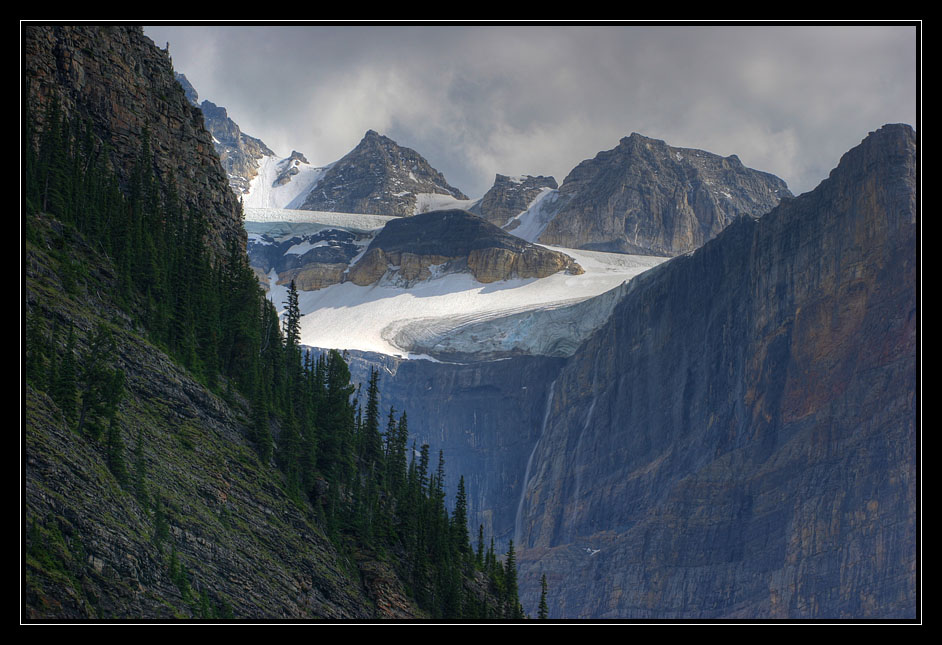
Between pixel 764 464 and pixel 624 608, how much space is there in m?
30.1

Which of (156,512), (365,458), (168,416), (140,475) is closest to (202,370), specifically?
(168,416)

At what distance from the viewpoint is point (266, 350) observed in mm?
88000

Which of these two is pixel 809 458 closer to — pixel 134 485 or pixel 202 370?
pixel 202 370

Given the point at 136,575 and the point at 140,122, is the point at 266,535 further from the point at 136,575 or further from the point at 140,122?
the point at 140,122

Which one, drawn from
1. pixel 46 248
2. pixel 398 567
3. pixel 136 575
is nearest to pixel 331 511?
pixel 398 567

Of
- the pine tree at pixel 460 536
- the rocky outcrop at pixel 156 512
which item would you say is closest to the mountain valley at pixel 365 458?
the rocky outcrop at pixel 156 512

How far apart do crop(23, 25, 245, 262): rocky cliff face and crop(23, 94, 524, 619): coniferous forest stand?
1.50m

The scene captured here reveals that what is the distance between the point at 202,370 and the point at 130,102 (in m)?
24.2

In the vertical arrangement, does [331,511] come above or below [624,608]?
above

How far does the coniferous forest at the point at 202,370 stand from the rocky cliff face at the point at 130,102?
4.91ft

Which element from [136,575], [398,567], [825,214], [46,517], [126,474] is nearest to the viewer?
[46,517]

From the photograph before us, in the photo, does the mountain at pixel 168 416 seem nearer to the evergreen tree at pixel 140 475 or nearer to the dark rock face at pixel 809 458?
the evergreen tree at pixel 140 475

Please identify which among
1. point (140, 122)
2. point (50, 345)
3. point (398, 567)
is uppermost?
point (140, 122)

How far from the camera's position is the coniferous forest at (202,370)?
5225 cm
